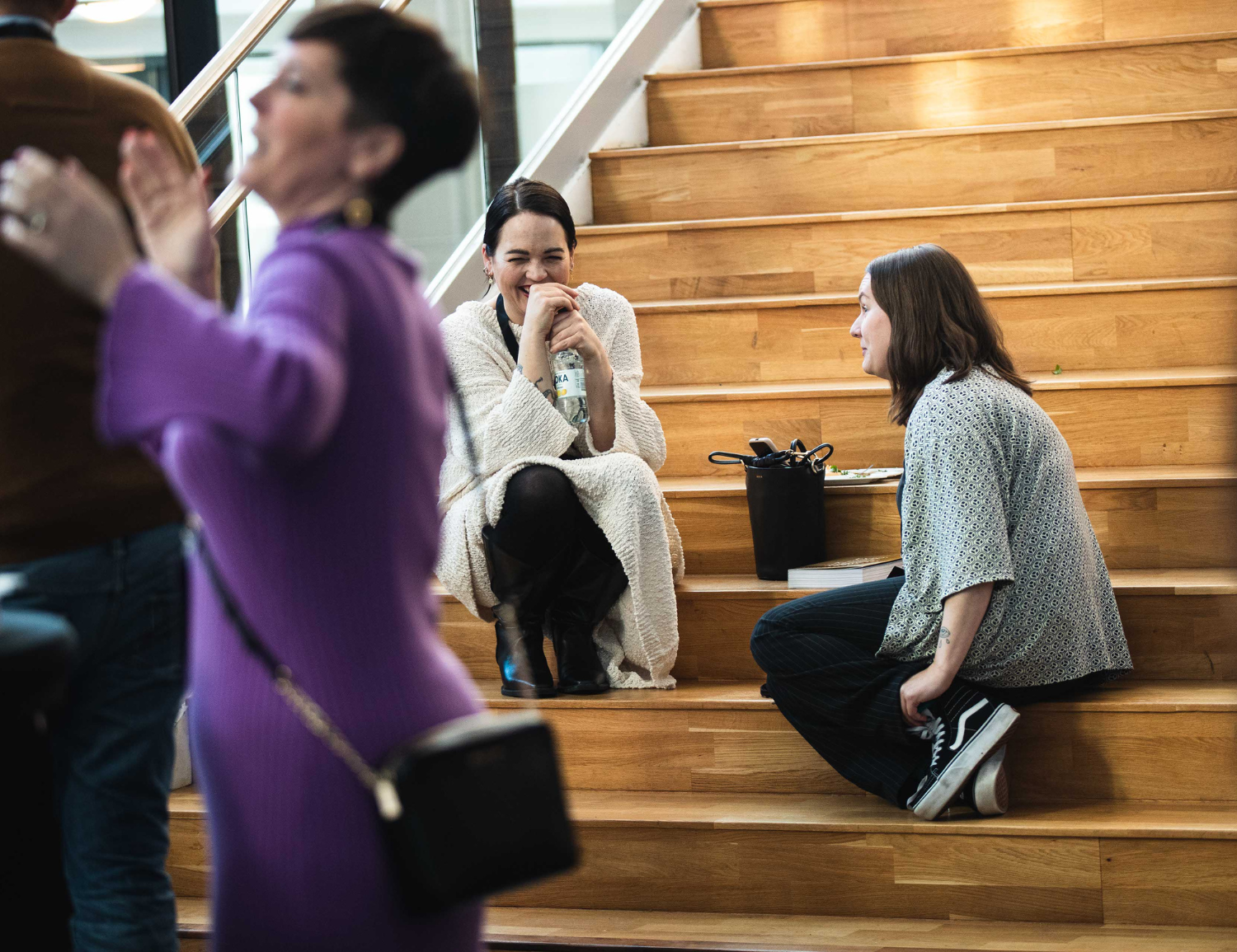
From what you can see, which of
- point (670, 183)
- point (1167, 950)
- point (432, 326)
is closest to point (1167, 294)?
point (670, 183)

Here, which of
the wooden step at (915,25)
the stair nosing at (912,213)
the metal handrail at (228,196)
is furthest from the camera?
the wooden step at (915,25)

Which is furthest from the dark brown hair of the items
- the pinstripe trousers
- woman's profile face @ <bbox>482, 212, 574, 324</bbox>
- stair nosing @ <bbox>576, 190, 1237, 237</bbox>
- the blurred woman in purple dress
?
the blurred woman in purple dress

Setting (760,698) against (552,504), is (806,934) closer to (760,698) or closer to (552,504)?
(760,698)

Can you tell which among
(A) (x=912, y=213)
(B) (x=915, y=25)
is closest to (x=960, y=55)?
(B) (x=915, y=25)

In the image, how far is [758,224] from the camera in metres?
3.55

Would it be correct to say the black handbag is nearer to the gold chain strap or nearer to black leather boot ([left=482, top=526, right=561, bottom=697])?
black leather boot ([left=482, top=526, right=561, bottom=697])

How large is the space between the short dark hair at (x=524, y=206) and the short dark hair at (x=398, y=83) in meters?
1.72

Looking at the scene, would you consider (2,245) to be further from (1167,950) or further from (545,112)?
(545,112)

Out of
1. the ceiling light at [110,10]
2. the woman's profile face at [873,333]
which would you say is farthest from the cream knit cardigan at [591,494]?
the ceiling light at [110,10]

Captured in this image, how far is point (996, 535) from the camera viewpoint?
219 centimetres

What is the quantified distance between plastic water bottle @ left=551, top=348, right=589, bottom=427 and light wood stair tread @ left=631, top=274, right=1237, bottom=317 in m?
0.71

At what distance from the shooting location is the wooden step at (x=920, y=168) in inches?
137

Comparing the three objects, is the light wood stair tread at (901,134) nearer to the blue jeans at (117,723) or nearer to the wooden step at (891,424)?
the wooden step at (891,424)

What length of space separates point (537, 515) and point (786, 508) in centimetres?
50
